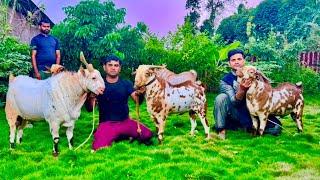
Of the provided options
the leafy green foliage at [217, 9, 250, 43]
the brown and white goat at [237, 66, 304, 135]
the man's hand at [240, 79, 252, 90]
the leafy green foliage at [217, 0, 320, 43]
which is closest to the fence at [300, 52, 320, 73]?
the leafy green foliage at [217, 0, 320, 43]

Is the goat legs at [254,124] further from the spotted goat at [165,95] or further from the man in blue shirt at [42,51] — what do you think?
the man in blue shirt at [42,51]

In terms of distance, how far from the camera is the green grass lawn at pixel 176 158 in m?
6.34

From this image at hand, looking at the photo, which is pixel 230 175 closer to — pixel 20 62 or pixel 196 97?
pixel 196 97

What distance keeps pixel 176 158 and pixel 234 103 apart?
7.33 ft

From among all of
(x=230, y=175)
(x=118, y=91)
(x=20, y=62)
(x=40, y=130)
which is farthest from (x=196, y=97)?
(x=20, y=62)

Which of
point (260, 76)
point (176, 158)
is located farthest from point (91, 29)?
point (176, 158)

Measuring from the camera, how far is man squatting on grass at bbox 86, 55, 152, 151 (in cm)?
789

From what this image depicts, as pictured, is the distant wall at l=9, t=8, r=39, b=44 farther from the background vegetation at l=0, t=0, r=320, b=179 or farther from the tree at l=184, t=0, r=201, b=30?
the tree at l=184, t=0, r=201, b=30

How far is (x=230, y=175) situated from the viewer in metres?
6.35

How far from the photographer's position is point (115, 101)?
26.4ft

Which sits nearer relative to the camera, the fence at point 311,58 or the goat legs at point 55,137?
the goat legs at point 55,137

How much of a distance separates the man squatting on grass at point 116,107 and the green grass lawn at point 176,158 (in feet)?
0.59

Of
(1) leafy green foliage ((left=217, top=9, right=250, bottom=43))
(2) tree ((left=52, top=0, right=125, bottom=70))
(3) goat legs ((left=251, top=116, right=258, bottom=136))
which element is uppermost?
(1) leafy green foliage ((left=217, top=9, right=250, bottom=43))

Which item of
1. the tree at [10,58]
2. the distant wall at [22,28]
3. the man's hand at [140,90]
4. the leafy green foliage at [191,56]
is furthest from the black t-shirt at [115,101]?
the distant wall at [22,28]
